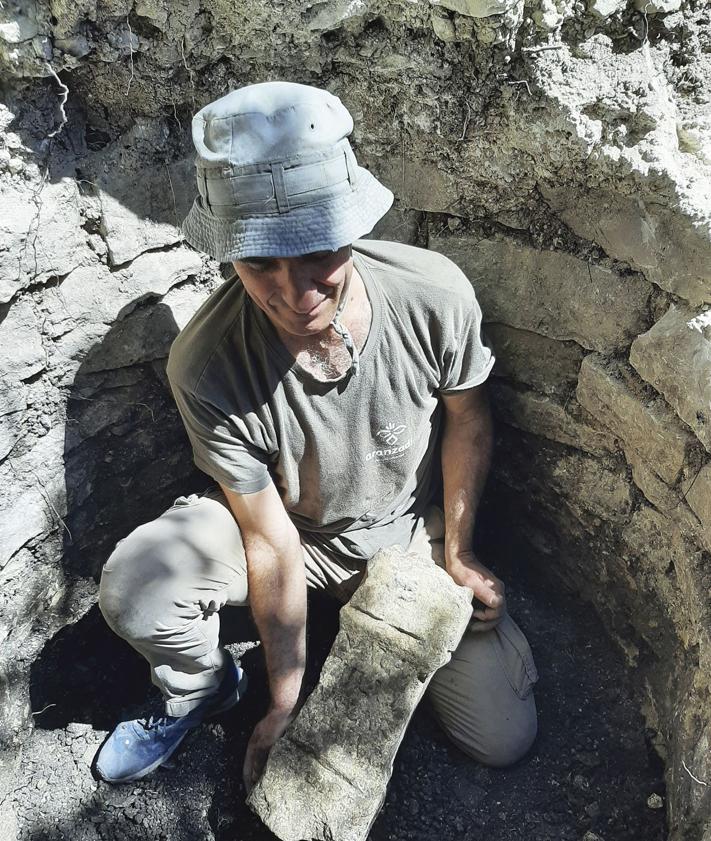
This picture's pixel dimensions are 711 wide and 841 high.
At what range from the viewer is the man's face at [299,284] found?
1868 mm

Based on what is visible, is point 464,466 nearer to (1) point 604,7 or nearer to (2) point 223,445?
(2) point 223,445

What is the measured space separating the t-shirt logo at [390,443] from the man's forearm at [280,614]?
14.7 inches

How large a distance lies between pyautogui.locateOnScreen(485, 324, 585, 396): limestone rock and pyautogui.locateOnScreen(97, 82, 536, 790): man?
0.61 feet

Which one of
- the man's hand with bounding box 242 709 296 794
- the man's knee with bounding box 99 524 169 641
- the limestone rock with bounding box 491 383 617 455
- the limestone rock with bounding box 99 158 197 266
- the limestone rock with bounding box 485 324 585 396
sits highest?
the limestone rock with bounding box 99 158 197 266

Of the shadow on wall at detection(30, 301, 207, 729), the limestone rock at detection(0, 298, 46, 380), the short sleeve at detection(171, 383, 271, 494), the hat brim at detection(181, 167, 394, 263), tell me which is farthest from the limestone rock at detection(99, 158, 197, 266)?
the hat brim at detection(181, 167, 394, 263)

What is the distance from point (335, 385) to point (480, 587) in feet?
2.87

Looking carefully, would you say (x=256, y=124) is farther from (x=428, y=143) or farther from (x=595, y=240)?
(x=595, y=240)

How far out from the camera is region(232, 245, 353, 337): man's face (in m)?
1.87

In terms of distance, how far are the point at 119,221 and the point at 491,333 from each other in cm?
127

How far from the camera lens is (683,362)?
204 centimetres

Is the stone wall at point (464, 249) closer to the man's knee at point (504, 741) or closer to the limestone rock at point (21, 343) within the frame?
the limestone rock at point (21, 343)

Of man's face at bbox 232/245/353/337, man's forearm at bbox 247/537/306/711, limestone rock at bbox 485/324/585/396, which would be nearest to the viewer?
man's face at bbox 232/245/353/337

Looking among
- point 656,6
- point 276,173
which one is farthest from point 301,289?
point 656,6

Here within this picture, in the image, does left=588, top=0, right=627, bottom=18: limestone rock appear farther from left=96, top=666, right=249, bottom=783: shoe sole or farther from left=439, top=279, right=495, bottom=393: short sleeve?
left=96, top=666, right=249, bottom=783: shoe sole
